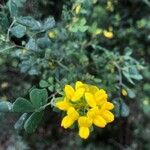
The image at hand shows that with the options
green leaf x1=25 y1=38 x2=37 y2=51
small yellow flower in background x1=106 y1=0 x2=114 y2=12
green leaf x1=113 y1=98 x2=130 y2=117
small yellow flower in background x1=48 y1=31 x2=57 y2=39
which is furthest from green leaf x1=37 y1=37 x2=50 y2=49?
small yellow flower in background x1=106 y1=0 x2=114 y2=12

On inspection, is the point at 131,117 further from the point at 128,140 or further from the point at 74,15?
the point at 74,15

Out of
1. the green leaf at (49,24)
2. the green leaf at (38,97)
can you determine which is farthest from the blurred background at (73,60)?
the green leaf at (38,97)

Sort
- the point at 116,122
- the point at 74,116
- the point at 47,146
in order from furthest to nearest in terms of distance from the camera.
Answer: the point at 116,122
the point at 47,146
the point at 74,116

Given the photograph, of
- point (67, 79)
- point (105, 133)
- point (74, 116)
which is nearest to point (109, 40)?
point (105, 133)

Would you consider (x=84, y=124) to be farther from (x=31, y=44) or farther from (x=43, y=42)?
(x=43, y=42)

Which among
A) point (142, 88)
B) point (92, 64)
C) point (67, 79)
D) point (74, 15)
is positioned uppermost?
point (74, 15)

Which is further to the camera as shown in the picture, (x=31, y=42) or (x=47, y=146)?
(x=47, y=146)

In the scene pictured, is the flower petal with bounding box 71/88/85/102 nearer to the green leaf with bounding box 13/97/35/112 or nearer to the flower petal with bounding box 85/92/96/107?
the flower petal with bounding box 85/92/96/107
